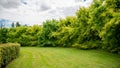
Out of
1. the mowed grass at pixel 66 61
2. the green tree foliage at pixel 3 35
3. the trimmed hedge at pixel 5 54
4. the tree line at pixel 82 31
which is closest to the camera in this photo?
the trimmed hedge at pixel 5 54

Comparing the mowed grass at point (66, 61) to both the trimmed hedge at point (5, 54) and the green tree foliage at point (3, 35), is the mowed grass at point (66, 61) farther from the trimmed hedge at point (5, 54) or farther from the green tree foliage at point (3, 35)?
the green tree foliage at point (3, 35)

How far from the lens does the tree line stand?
20359 millimetres

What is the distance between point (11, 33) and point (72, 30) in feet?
83.1

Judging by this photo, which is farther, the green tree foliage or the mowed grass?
the green tree foliage

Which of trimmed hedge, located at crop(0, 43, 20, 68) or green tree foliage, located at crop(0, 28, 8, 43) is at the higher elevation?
trimmed hedge, located at crop(0, 43, 20, 68)

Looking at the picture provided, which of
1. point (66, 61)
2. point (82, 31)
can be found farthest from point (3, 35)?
Result: point (66, 61)

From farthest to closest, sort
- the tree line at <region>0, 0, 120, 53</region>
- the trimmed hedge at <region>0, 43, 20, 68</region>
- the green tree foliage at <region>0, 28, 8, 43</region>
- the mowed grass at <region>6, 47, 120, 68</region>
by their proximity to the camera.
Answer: the green tree foliage at <region>0, 28, 8, 43</region> → the tree line at <region>0, 0, 120, 53</region> → the mowed grass at <region>6, 47, 120, 68</region> → the trimmed hedge at <region>0, 43, 20, 68</region>

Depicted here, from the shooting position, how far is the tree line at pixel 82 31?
2036 centimetres

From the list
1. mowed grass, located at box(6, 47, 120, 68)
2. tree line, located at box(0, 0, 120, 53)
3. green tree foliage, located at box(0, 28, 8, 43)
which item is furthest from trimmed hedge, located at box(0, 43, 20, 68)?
green tree foliage, located at box(0, 28, 8, 43)

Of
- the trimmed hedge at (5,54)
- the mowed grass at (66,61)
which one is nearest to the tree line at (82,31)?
the mowed grass at (66,61)

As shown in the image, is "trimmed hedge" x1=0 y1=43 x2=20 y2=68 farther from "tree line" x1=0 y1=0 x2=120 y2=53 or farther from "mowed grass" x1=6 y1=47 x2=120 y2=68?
"tree line" x1=0 y1=0 x2=120 y2=53

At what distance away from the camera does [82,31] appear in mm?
34000

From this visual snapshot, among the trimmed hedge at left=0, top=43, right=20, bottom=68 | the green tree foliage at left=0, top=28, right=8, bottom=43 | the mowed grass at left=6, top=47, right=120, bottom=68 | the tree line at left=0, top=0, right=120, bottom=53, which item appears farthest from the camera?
the green tree foliage at left=0, top=28, right=8, bottom=43

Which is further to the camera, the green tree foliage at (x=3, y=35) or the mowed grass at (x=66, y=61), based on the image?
the green tree foliage at (x=3, y=35)
